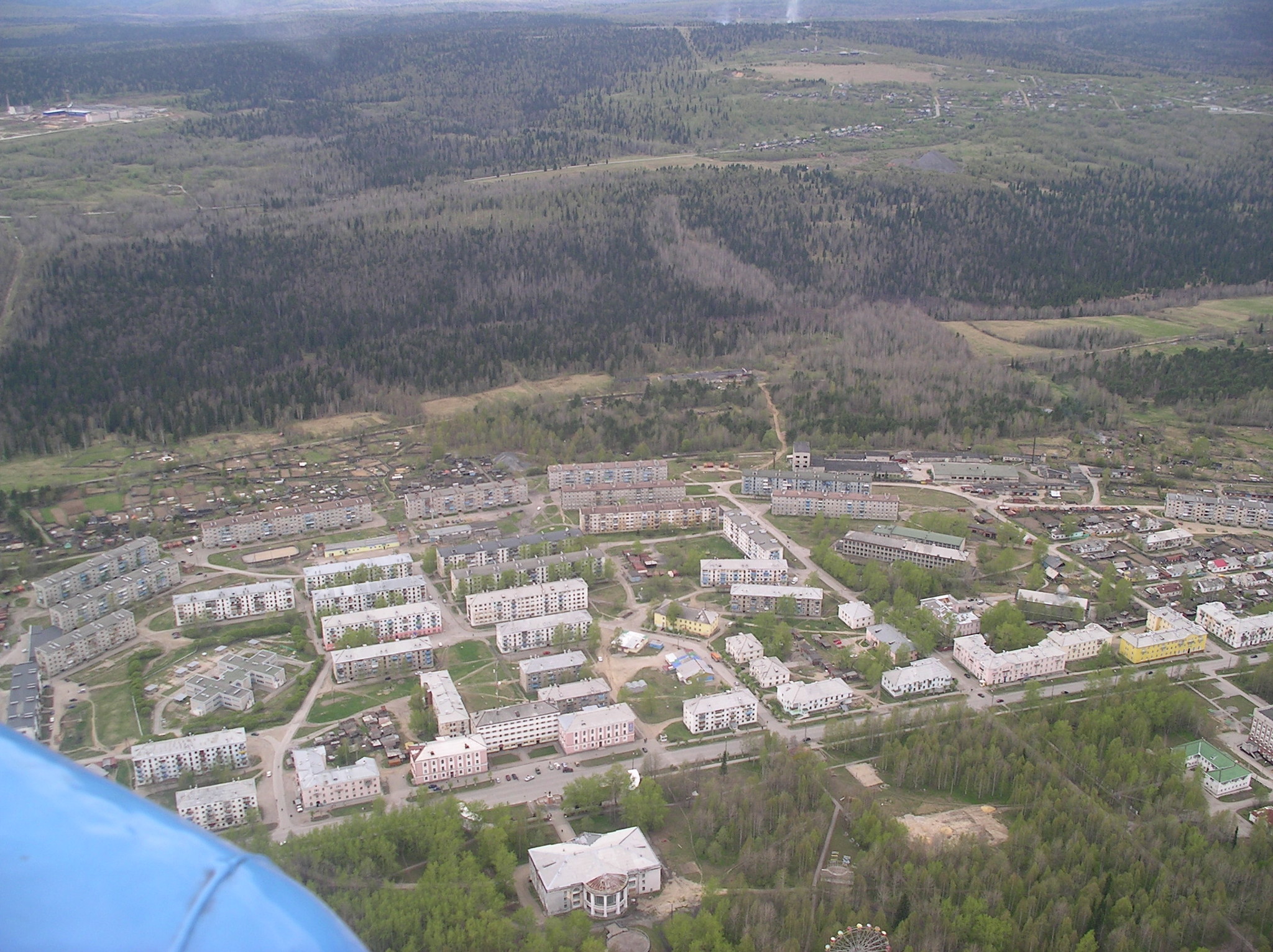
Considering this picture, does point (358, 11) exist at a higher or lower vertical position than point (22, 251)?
higher

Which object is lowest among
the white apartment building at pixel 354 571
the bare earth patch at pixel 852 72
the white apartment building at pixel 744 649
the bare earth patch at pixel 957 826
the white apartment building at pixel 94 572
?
the bare earth patch at pixel 957 826

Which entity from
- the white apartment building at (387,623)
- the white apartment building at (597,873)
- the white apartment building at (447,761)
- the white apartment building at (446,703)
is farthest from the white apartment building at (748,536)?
the white apartment building at (597,873)

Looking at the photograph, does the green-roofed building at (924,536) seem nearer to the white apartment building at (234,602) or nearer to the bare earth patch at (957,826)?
the bare earth patch at (957,826)

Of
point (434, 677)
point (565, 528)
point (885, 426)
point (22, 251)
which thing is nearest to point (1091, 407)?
point (885, 426)

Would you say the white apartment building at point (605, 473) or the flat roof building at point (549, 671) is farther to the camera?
the white apartment building at point (605, 473)

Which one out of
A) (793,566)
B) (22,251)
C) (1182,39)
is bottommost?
(793,566)

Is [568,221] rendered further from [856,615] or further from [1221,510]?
[856,615]

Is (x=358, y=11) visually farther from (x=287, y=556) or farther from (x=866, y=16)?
(x=287, y=556)
